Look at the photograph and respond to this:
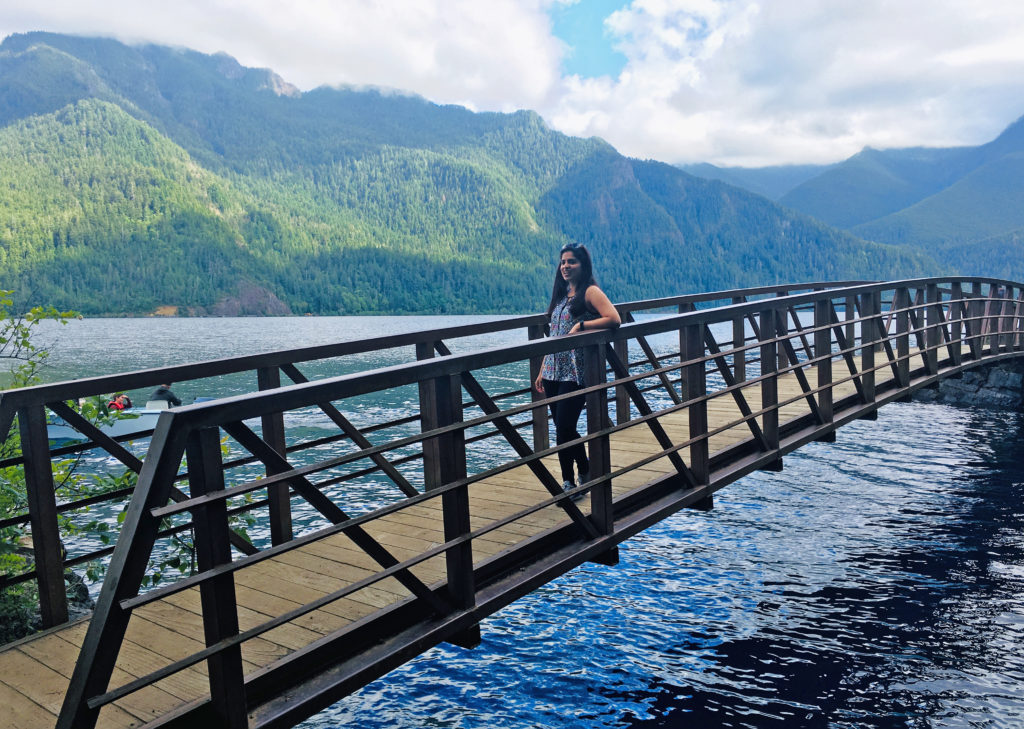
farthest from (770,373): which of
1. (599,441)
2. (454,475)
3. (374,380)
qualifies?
(374,380)

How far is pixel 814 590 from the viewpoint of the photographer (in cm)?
852

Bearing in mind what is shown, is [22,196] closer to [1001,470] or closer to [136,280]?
[136,280]

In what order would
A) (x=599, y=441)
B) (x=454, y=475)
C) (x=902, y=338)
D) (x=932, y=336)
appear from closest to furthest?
(x=454, y=475)
(x=599, y=441)
(x=902, y=338)
(x=932, y=336)

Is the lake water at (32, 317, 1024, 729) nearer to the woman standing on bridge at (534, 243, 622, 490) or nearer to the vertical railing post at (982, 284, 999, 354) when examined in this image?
the woman standing on bridge at (534, 243, 622, 490)

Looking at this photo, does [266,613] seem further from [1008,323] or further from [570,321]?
[1008,323]

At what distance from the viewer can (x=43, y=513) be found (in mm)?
4148

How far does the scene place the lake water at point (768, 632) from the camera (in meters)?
6.11

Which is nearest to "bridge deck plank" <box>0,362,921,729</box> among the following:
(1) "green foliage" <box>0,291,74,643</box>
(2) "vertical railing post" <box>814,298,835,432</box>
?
(1) "green foliage" <box>0,291,74,643</box>

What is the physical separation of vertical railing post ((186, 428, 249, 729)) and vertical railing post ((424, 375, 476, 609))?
3.62 feet

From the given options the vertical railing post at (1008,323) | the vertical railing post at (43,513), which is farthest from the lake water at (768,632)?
the vertical railing post at (1008,323)

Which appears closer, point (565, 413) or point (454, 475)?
point (454, 475)

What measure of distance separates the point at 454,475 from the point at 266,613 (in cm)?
120

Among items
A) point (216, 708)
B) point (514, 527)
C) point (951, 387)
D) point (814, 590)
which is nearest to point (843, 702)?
point (814, 590)

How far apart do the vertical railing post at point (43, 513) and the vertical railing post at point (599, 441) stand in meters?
2.95
